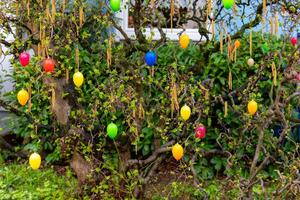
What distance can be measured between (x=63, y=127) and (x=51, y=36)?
885mm

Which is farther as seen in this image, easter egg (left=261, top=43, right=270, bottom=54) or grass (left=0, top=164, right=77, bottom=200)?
easter egg (left=261, top=43, right=270, bottom=54)

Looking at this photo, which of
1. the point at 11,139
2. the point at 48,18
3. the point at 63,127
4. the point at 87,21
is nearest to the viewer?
the point at 48,18

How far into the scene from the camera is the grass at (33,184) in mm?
5465

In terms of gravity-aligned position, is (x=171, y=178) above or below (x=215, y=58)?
below

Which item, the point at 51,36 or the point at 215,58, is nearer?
the point at 51,36

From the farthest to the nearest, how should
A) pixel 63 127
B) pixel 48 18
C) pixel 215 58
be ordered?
pixel 215 58 → pixel 63 127 → pixel 48 18

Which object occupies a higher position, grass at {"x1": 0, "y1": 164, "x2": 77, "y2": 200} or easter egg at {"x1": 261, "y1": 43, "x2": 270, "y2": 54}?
easter egg at {"x1": 261, "y1": 43, "x2": 270, "y2": 54}

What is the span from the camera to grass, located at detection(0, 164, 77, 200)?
5465 millimetres

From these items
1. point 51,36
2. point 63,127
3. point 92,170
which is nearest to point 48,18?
point 51,36

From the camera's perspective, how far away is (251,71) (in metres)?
6.68

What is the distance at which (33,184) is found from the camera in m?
6.09

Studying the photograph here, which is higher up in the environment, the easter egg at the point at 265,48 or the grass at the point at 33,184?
the easter egg at the point at 265,48

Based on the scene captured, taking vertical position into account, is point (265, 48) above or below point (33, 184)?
above

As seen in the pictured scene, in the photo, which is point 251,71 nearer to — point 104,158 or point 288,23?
point 288,23
